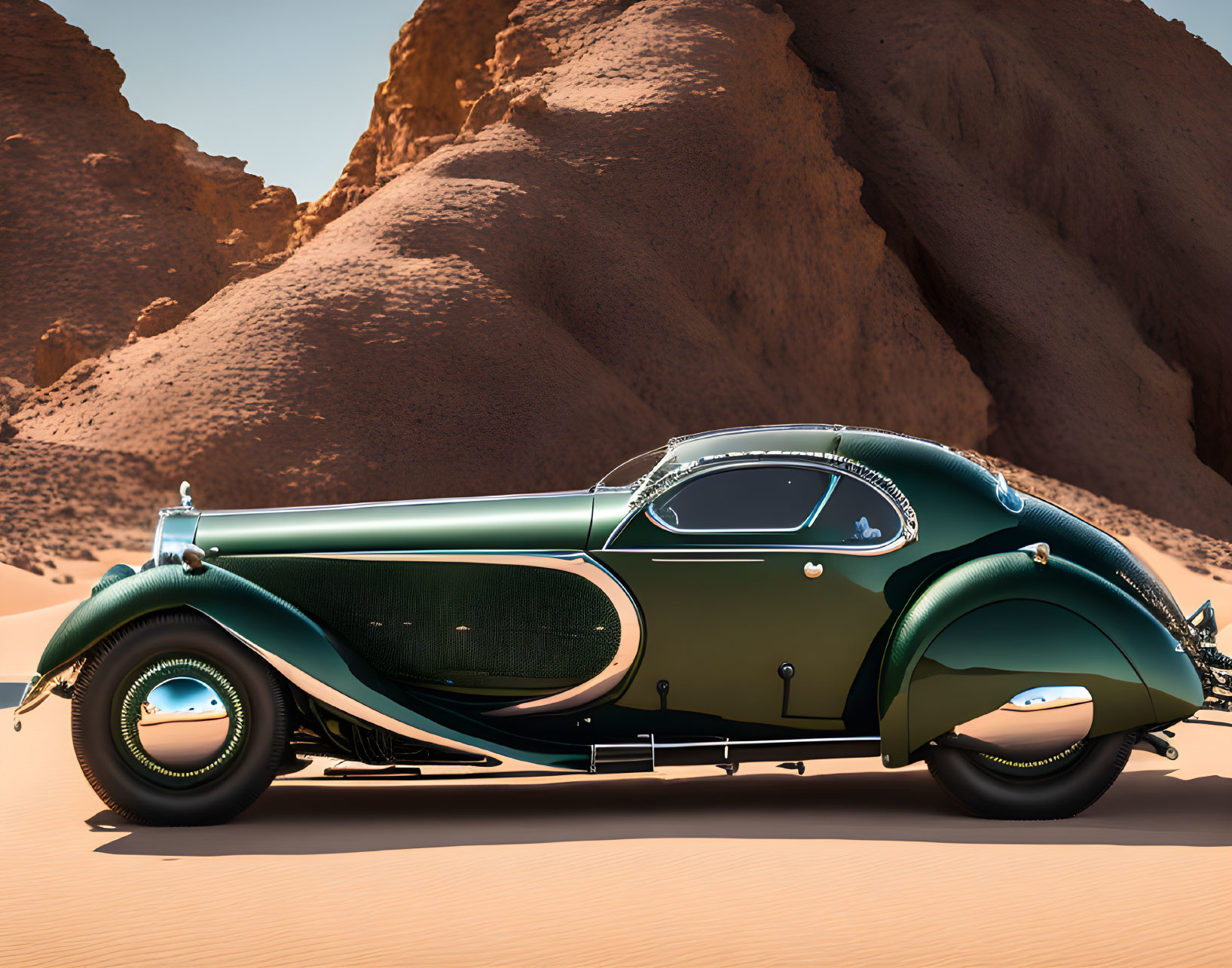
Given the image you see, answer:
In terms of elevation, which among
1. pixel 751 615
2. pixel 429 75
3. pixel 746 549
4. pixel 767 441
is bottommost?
pixel 751 615

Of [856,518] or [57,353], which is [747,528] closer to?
[856,518]

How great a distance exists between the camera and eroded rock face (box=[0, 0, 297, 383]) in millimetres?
40719

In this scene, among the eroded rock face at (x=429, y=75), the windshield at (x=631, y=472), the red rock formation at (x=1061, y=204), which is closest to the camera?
the windshield at (x=631, y=472)

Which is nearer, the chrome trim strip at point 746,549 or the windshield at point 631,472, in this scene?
the chrome trim strip at point 746,549

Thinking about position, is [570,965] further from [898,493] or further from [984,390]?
[984,390]

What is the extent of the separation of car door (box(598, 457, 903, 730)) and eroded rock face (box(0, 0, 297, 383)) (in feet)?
117

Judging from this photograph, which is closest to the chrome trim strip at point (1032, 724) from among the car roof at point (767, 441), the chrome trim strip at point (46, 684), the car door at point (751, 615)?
the car door at point (751, 615)

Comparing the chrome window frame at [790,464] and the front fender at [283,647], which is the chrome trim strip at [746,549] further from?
the front fender at [283,647]

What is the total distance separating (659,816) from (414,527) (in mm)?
1713

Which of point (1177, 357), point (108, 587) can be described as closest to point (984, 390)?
point (1177, 357)

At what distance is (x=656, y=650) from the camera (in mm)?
5340

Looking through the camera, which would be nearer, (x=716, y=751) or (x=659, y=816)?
(x=716, y=751)

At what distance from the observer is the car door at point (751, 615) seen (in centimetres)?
535

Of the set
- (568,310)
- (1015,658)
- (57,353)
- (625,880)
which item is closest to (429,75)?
(57,353)
